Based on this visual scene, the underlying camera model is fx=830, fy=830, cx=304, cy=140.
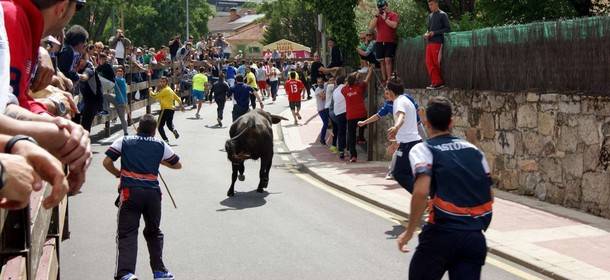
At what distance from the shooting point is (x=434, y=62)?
15.3m

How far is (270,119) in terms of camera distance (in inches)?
579

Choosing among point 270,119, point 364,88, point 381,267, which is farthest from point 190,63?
point 381,267

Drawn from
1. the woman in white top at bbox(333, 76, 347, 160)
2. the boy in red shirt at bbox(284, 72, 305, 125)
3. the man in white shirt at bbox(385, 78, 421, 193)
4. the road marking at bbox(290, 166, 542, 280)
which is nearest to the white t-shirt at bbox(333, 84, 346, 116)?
the woman in white top at bbox(333, 76, 347, 160)

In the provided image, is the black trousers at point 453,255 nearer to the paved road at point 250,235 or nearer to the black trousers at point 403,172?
the paved road at point 250,235

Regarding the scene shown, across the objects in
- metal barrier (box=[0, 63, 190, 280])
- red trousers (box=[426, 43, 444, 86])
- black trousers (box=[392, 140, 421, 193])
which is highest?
red trousers (box=[426, 43, 444, 86])

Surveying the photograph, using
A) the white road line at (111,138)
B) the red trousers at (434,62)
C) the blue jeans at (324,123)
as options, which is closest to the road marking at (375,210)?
the red trousers at (434,62)

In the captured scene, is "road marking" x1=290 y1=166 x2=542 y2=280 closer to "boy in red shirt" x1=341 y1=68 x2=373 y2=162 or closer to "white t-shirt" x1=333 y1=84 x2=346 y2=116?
"boy in red shirt" x1=341 y1=68 x2=373 y2=162

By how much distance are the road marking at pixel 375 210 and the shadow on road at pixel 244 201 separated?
1255mm

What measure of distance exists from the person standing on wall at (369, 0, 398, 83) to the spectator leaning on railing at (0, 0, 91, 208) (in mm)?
14017

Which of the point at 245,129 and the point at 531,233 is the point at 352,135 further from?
the point at 531,233

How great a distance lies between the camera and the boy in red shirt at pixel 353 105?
57.6 feet

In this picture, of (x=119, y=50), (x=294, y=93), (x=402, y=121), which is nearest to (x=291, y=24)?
(x=294, y=93)

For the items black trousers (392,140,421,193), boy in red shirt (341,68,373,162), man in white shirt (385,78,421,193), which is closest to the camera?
black trousers (392,140,421,193)

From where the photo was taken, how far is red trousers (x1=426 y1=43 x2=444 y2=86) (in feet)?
50.2
